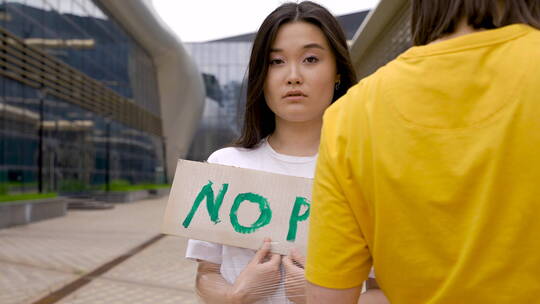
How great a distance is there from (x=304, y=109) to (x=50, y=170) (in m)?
18.9

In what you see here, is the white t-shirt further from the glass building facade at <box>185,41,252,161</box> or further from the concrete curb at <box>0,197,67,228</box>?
the glass building facade at <box>185,41,252,161</box>

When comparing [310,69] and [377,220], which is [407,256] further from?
[310,69]

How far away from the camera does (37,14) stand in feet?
56.7

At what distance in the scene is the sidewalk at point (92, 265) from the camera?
18.3 feet

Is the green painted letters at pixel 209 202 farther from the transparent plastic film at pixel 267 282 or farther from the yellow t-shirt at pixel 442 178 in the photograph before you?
the yellow t-shirt at pixel 442 178

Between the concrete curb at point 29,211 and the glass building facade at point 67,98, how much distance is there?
998 millimetres

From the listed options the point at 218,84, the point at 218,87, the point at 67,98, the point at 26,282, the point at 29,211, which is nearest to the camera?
the point at 26,282

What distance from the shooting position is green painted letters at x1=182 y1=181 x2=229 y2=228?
57.1 inches

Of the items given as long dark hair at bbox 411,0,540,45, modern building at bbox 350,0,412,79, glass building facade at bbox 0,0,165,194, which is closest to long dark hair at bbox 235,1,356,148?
long dark hair at bbox 411,0,540,45

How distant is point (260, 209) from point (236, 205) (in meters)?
0.07

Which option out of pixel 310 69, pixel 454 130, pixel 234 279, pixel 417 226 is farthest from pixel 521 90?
pixel 234 279

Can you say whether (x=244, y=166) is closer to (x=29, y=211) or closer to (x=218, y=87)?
(x=29, y=211)

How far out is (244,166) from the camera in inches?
65.3

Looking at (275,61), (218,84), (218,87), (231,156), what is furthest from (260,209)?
(218,87)
